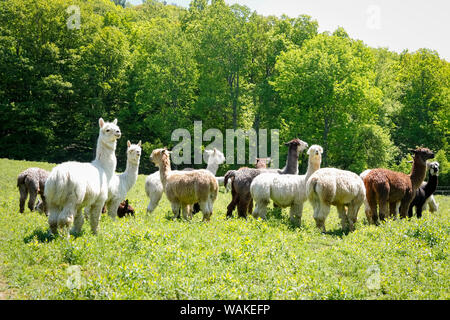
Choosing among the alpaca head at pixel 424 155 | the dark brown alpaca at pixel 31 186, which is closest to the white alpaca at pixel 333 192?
the alpaca head at pixel 424 155

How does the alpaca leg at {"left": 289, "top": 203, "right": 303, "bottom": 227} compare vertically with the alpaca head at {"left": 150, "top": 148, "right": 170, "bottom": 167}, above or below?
below

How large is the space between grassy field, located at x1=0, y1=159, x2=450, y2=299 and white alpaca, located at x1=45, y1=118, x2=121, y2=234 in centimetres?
40

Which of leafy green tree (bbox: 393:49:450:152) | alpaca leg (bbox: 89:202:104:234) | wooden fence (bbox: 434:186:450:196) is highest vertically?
leafy green tree (bbox: 393:49:450:152)

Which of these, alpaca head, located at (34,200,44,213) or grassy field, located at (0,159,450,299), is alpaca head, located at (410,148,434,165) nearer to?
grassy field, located at (0,159,450,299)

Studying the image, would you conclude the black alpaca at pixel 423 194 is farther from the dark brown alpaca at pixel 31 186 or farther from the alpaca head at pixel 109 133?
the dark brown alpaca at pixel 31 186

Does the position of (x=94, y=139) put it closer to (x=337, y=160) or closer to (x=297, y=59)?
(x=297, y=59)

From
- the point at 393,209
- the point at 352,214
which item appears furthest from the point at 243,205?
the point at 393,209

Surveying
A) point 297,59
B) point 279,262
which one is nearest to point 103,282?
point 279,262

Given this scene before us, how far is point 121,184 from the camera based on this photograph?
9.95 meters

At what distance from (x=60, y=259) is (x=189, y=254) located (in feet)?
7.09

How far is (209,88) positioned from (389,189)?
2468 centimetres

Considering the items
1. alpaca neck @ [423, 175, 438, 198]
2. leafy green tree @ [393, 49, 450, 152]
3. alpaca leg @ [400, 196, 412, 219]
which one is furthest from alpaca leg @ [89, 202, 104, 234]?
leafy green tree @ [393, 49, 450, 152]

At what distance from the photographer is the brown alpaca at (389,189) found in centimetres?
1068

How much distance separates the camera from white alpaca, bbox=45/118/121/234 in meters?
6.89
